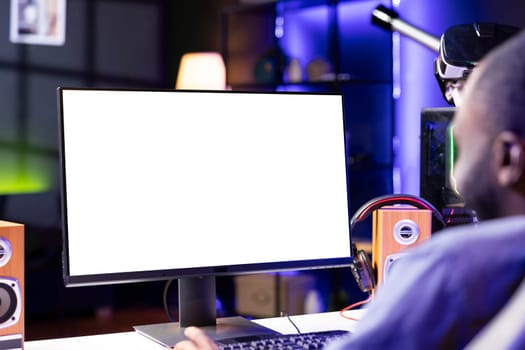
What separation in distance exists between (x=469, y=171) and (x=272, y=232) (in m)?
0.82

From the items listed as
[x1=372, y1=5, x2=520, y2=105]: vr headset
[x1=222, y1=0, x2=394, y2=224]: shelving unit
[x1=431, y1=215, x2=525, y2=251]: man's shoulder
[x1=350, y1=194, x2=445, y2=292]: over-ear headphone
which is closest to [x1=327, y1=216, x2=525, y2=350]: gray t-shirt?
[x1=431, y1=215, x2=525, y2=251]: man's shoulder

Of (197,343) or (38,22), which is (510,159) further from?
(38,22)

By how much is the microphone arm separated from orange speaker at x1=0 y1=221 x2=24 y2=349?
7.02 ft

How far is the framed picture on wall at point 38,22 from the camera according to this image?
5.02 meters

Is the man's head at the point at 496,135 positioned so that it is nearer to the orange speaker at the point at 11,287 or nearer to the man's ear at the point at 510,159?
the man's ear at the point at 510,159

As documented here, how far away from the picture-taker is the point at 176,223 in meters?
1.49

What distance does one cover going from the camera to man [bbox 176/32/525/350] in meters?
0.68

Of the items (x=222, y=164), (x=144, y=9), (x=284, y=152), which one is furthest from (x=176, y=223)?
(x=144, y=9)

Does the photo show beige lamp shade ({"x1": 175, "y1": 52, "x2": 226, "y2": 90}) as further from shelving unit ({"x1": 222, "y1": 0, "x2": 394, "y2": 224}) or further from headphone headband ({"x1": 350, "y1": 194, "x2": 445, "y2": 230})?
headphone headband ({"x1": 350, "y1": 194, "x2": 445, "y2": 230})

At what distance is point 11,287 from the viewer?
1.42 meters

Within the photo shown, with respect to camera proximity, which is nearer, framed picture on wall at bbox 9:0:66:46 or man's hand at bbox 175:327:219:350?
man's hand at bbox 175:327:219:350

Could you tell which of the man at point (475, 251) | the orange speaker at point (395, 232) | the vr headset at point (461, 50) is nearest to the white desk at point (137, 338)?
the orange speaker at point (395, 232)

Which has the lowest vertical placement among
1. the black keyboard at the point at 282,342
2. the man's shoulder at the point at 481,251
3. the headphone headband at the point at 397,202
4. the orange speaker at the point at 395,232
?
the black keyboard at the point at 282,342

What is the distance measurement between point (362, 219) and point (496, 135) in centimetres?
96
